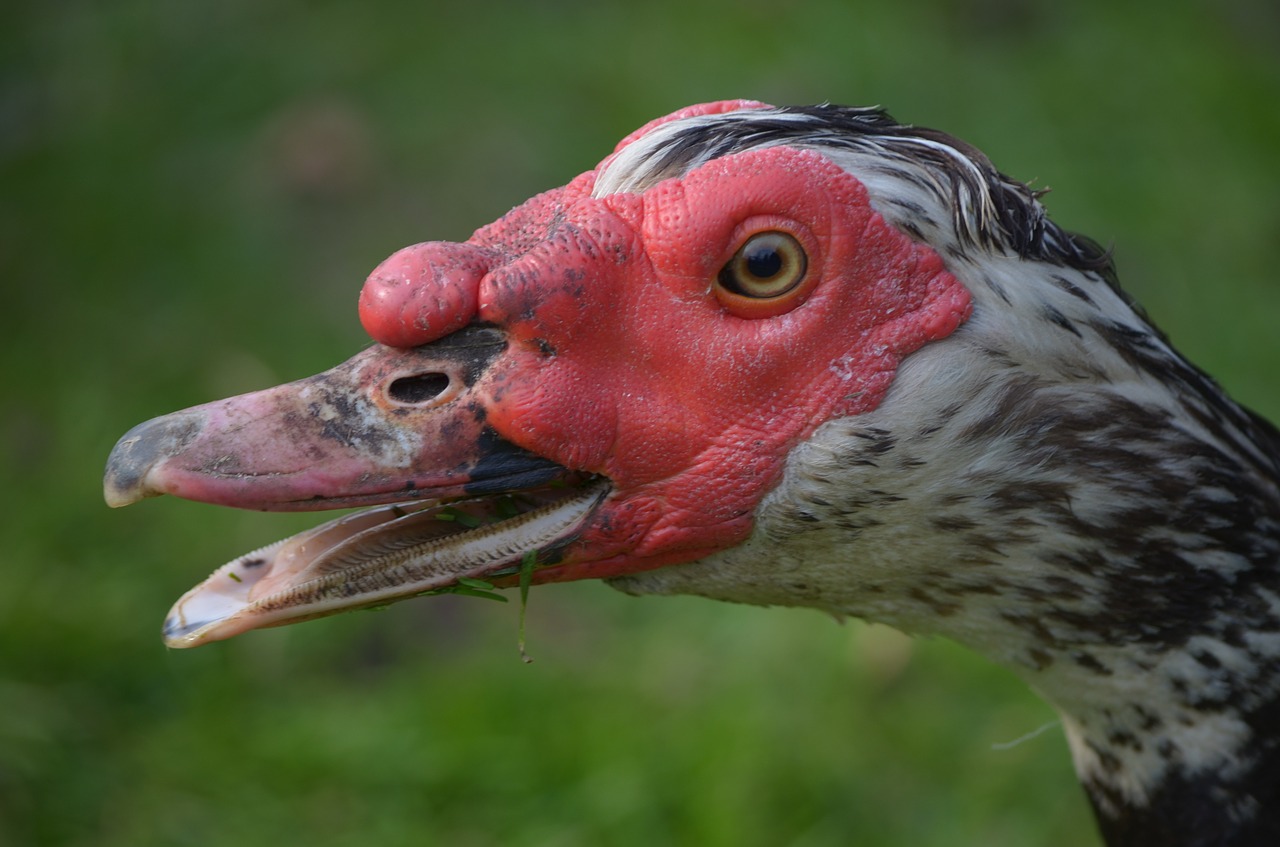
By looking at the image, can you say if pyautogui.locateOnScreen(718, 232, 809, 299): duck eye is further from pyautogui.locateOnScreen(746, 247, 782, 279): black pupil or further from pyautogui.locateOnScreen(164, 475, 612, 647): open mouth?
pyautogui.locateOnScreen(164, 475, 612, 647): open mouth

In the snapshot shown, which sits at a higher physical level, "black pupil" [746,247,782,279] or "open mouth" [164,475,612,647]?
"black pupil" [746,247,782,279]

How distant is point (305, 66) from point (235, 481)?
524 cm

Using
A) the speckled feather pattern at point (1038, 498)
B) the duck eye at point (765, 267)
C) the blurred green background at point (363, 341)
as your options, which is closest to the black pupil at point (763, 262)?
the duck eye at point (765, 267)

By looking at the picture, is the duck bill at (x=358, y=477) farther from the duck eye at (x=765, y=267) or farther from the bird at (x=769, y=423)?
the duck eye at (x=765, y=267)

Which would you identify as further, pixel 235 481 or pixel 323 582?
pixel 323 582

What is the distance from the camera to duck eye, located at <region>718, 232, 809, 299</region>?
6.76 ft

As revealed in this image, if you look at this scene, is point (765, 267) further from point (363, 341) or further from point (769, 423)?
point (363, 341)

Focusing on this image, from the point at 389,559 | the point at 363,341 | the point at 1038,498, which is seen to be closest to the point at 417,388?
the point at 389,559

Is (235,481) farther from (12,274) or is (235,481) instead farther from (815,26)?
(815,26)

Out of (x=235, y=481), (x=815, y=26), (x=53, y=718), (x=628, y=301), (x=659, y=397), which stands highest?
(x=815, y=26)

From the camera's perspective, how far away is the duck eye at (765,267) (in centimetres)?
206

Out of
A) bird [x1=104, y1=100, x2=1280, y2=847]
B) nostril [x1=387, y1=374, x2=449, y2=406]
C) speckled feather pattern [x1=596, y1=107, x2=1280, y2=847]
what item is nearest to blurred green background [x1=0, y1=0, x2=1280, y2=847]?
speckled feather pattern [x1=596, y1=107, x2=1280, y2=847]

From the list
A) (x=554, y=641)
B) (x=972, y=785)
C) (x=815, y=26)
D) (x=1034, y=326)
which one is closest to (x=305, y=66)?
(x=815, y=26)

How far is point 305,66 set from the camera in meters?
6.67
